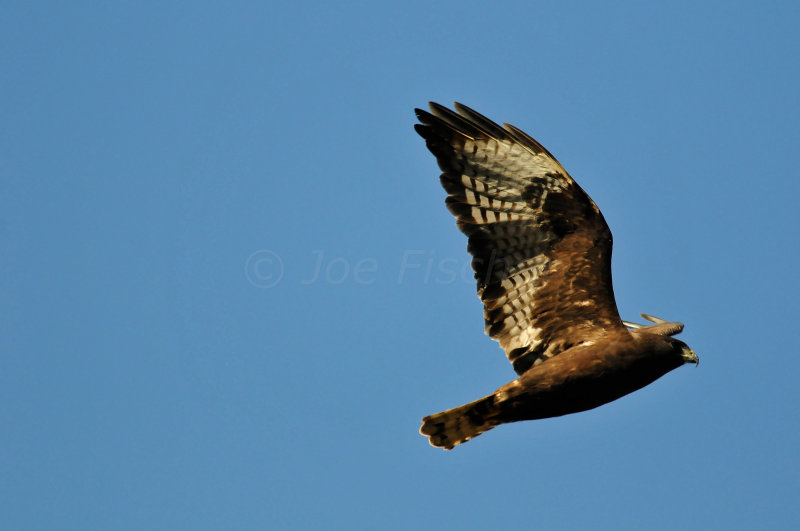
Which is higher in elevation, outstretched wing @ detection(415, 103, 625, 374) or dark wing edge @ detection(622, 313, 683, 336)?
outstretched wing @ detection(415, 103, 625, 374)

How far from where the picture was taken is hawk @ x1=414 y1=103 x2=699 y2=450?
9.16 metres

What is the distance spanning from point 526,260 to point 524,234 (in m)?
0.27

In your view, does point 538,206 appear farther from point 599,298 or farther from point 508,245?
point 599,298

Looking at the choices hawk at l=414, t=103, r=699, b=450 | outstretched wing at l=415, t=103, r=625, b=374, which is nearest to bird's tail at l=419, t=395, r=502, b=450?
hawk at l=414, t=103, r=699, b=450

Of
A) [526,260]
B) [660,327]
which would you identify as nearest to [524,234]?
[526,260]

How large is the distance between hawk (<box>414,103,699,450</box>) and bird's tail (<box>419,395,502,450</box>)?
0.4 inches

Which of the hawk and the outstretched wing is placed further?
the outstretched wing

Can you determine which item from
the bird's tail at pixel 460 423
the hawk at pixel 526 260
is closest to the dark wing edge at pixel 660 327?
the hawk at pixel 526 260

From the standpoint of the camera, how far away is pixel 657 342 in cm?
903

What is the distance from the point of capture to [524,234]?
9.52m

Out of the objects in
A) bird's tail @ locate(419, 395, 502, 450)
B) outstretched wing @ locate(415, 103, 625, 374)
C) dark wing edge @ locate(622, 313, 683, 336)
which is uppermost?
outstretched wing @ locate(415, 103, 625, 374)

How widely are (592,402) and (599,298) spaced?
1067 mm

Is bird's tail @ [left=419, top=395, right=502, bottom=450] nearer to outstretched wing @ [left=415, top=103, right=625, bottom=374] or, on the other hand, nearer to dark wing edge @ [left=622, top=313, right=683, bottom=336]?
outstretched wing @ [left=415, top=103, right=625, bottom=374]

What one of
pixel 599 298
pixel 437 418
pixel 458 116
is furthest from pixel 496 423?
pixel 458 116
